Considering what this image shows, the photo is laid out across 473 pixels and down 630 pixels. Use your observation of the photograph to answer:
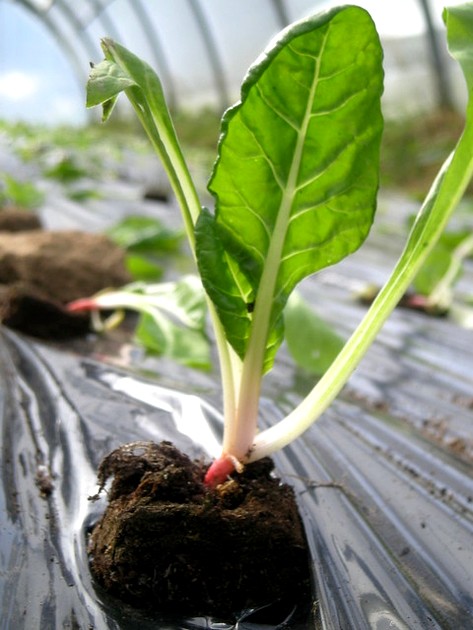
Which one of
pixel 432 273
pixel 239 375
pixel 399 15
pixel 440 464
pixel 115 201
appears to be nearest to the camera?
pixel 239 375

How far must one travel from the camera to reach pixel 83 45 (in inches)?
427

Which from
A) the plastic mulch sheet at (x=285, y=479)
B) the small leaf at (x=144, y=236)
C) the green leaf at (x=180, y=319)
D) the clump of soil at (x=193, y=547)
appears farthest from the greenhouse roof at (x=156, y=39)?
the clump of soil at (x=193, y=547)

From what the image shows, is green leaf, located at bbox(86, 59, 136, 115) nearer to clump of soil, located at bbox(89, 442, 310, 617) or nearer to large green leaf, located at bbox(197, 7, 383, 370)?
large green leaf, located at bbox(197, 7, 383, 370)

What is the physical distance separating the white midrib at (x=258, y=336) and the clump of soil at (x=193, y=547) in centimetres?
7

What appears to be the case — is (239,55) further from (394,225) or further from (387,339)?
(387,339)

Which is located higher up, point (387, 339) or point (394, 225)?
point (394, 225)

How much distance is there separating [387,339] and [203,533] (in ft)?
4.02

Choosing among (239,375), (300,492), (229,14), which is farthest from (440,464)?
(229,14)

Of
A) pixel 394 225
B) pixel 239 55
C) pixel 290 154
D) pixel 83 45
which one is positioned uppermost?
pixel 83 45

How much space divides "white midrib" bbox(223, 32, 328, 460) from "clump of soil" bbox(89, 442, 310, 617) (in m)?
0.07

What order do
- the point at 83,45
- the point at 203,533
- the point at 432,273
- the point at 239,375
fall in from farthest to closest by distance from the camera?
the point at 83,45 < the point at 432,273 < the point at 239,375 < the point at 203,533

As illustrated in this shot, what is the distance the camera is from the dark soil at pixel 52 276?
1.54m

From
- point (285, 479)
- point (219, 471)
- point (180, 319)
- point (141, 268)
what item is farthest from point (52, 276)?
point (219, 471)

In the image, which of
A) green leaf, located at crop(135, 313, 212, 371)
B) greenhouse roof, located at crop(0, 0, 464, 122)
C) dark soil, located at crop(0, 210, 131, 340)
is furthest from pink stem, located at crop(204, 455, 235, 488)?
greenhouse roof, located at crop(0, 0, 464, 122)
